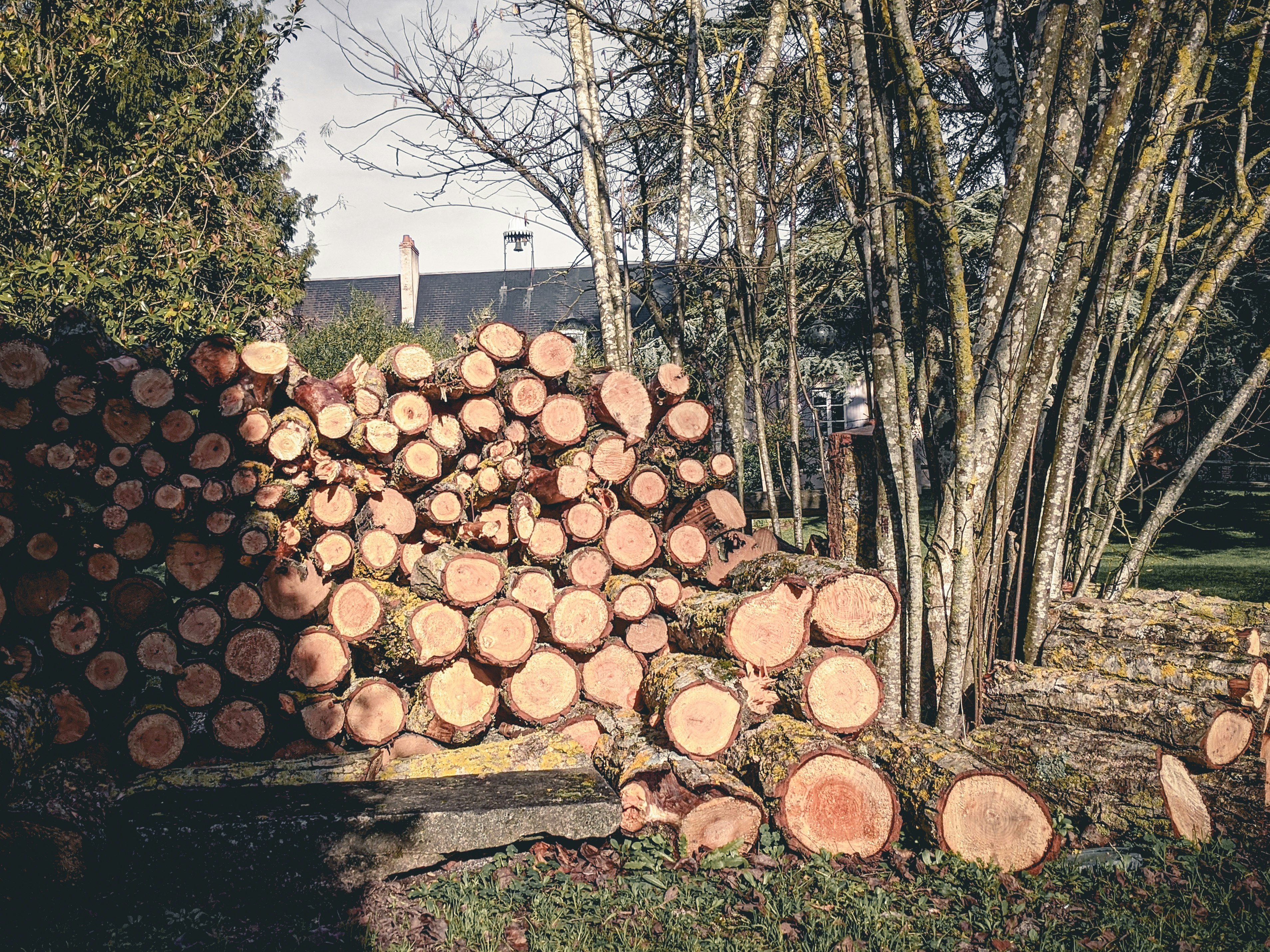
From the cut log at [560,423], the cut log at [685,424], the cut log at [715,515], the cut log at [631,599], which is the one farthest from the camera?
the cut log at [685,424]

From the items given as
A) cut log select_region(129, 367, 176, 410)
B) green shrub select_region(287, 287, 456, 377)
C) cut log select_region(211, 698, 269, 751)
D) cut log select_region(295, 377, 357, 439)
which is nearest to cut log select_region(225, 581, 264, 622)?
cut log select_region(211, 698, 269, 751)

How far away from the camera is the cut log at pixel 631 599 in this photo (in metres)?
4.47

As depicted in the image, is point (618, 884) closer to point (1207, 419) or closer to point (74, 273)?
point (74, 273)

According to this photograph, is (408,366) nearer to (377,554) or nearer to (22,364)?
(377,554)

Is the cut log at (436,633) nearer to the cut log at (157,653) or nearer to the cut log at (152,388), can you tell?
the cut log at (157,653)

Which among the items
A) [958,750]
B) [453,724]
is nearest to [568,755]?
[453,724]

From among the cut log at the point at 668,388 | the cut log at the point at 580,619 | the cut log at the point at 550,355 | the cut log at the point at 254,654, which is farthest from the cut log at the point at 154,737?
the cut log at the point at 668,388

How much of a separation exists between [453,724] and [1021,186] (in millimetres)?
3980

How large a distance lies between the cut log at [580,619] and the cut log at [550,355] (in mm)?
1304

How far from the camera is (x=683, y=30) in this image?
8539 mm

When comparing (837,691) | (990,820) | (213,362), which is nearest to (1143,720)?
(990,820)

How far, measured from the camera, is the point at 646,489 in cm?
482

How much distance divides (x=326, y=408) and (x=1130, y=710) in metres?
4.31

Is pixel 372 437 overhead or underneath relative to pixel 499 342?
underneath
